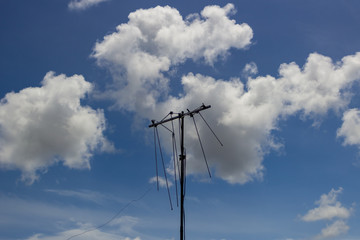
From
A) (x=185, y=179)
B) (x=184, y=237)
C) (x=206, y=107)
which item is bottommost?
(x=184, y=237)

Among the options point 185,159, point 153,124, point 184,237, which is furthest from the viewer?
point 153,124

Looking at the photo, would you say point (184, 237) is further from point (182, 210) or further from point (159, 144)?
point (159, 144)

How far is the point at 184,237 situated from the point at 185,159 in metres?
6.21

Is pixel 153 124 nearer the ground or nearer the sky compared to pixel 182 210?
nearer the sky

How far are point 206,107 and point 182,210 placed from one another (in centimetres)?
837

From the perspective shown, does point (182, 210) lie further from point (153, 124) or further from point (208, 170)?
point (153, 124)

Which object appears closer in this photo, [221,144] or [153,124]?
[221,144]

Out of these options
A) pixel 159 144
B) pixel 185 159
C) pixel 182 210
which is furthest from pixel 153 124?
pixel 182 210

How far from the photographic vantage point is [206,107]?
36.0 m

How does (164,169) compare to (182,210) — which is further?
(164,169)

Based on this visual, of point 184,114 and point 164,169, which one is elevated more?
point 184,114

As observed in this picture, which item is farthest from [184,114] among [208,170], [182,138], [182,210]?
[182,210]

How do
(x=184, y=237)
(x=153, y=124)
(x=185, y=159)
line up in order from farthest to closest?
(x=153, y=124) → (x=185, y=159) → (x=184, y=237)

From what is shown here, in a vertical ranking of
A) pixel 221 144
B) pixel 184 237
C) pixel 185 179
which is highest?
pixel 221 144
